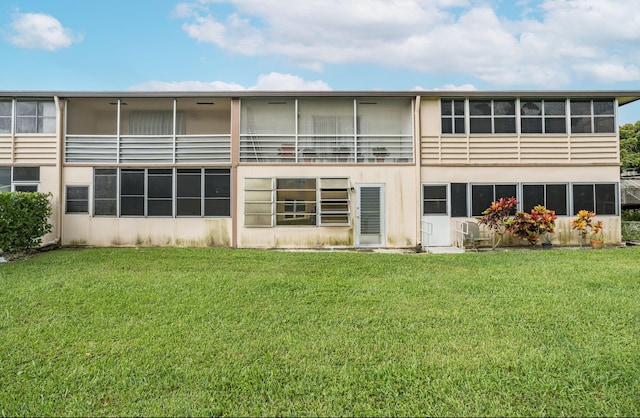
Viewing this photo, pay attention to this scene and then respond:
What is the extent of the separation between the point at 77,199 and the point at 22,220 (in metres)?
1.98

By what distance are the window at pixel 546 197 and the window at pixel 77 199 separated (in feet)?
42.6

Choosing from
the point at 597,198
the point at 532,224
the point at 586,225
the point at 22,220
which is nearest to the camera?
the point at 22,220

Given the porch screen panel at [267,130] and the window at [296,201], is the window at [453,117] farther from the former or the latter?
the porch screen panel at [267,130]

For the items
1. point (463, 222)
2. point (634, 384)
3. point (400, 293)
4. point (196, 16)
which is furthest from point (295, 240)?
point (634, 384)

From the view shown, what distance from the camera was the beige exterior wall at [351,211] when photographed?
449 inches

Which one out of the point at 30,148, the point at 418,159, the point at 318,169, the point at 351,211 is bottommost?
the point at 351,211

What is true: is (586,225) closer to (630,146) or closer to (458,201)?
(458,201)

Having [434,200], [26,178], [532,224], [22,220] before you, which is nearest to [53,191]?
[26,178]

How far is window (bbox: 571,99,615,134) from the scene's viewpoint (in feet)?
38.3

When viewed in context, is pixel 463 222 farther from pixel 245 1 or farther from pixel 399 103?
pixel 245 1

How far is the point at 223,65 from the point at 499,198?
9967 millimetres

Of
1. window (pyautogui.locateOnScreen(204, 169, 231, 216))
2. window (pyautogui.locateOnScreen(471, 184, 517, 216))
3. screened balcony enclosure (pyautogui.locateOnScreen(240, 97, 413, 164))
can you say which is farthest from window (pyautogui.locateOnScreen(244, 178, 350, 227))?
window (pyautogui.locateOnScreen(471, 184, 517, 216))

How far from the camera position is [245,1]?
1082cm

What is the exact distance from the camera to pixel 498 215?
35.6ft
